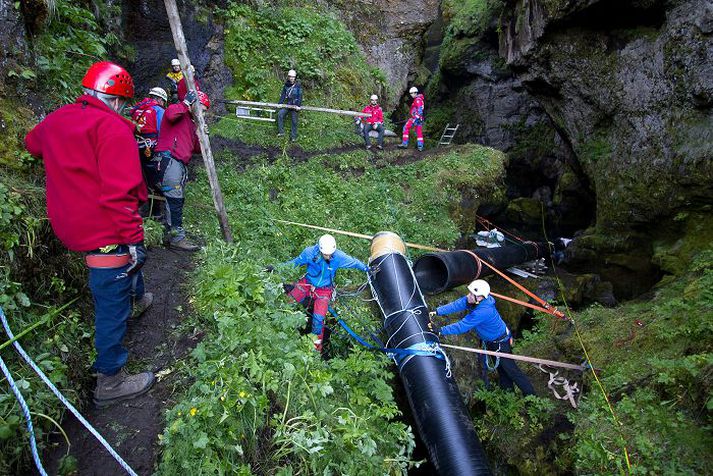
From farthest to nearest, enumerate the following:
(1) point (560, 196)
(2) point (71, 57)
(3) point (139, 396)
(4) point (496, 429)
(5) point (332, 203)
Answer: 1. (1) point (560, 196)
2. (5) point (332, 203)
3. (4) point (496, 429)
4. (2) point (71, 57)
5. (3) point (139, 396)

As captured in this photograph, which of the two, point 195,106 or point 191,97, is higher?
point 191,97

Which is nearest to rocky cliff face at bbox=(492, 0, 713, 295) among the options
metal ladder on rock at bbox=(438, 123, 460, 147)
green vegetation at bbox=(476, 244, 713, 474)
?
green vegetation at bbox=(476, 244, 713, 474)

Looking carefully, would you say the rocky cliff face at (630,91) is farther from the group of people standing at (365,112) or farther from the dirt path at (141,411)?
the dirt path at (141,411)

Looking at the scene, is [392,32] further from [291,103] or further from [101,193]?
[101,193]

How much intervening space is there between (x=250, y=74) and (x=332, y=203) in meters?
5.89

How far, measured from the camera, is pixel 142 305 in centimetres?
439

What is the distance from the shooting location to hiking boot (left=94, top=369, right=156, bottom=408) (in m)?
3.36

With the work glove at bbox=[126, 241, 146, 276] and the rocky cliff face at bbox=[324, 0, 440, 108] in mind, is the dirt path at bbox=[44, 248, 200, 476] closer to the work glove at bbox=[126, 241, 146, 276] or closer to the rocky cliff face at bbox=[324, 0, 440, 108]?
the work glove at bbox=[126, 241, 146, 276]

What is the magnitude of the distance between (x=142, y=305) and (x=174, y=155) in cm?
246

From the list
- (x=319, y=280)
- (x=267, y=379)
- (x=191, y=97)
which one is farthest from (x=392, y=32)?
(x=267, y=379)

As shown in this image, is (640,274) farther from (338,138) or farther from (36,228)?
(36,228)

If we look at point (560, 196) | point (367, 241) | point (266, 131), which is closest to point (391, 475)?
point (367, 241)

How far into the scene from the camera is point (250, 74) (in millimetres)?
12469

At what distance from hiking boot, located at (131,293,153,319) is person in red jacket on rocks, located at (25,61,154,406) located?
3.24 feet
